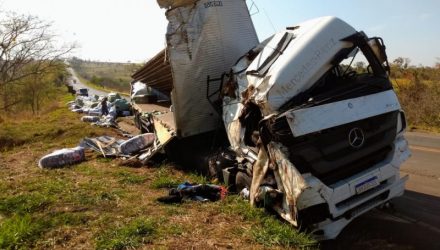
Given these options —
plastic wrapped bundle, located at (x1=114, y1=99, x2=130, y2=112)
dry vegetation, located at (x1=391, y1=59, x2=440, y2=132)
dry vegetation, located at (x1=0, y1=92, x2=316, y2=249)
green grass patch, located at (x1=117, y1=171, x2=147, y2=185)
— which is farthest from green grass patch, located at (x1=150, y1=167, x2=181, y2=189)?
plastic wrapped bundle, located at (x1=114, y1=99, x2=130, y2=112)

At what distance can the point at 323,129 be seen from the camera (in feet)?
15.3

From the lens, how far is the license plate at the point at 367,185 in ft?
15.1

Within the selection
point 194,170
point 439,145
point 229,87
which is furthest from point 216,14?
point 439,145

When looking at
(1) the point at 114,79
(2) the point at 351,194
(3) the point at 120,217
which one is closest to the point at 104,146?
(3) the point at 120,217

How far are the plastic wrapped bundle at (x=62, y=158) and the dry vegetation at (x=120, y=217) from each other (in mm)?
525

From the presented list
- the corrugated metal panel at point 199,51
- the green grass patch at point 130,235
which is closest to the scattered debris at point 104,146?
the corrugated metal panel at point 199,51

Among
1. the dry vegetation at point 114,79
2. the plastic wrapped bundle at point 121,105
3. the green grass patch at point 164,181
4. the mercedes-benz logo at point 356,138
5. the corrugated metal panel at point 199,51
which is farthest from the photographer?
the dry vegetation at point 114,79

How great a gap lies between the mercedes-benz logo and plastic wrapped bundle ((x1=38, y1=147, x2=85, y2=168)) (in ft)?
21.6

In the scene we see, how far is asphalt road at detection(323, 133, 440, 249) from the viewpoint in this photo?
462 cm

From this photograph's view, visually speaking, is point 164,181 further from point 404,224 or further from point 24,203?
point 404,224

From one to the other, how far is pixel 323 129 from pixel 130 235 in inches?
98.1

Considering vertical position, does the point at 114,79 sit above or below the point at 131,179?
above

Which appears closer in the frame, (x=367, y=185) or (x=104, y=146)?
(x=367, y=185)

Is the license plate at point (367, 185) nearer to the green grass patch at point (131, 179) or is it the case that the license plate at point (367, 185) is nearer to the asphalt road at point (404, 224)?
the asphalt road at point (404, 224)
